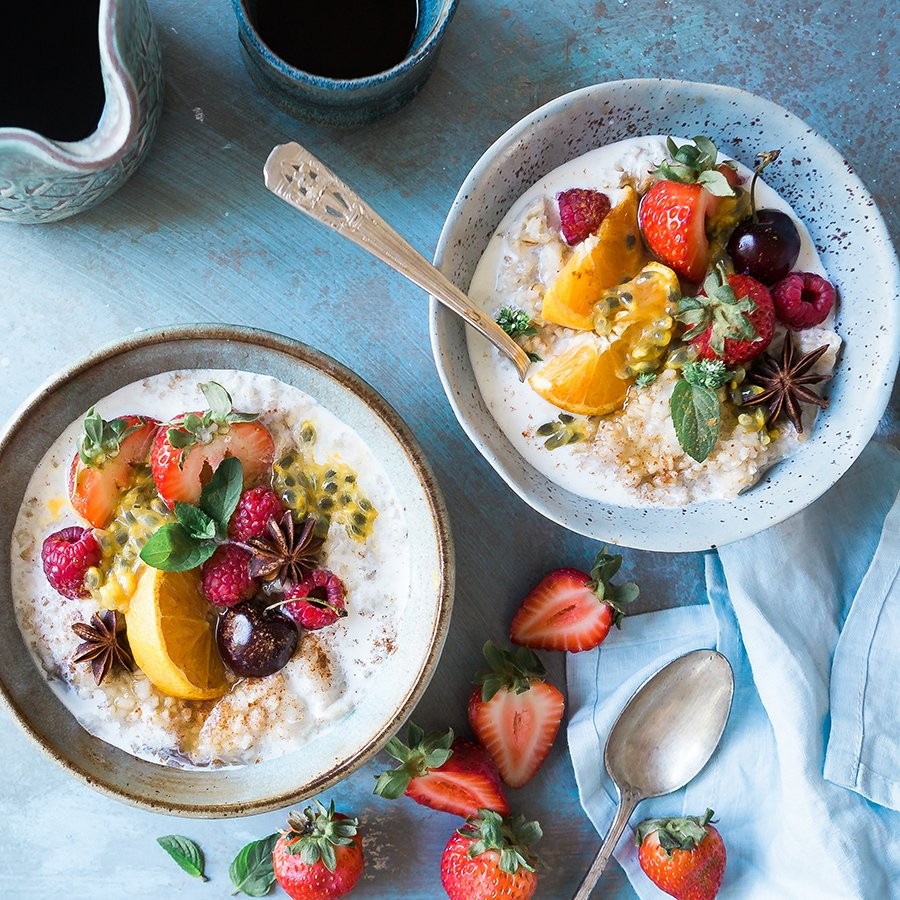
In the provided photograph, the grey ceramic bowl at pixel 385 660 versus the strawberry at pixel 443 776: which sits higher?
the grey ceramic bowl at pixel 385 660

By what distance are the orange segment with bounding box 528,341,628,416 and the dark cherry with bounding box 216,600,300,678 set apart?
1.53ft

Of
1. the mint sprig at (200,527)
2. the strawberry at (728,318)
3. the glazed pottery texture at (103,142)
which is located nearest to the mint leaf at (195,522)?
the mint sprig at (200,527)

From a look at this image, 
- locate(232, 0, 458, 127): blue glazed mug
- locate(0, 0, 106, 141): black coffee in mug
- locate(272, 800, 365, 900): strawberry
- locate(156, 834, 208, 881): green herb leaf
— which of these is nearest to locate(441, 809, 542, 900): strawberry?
locate(272, 800, 365, 900): strawberry

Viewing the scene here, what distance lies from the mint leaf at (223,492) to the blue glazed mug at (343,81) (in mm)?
485

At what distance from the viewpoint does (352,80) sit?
1269mm

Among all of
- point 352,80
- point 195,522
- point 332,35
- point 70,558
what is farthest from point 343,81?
point 70,558

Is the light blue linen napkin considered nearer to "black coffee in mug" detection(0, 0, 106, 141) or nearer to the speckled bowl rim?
the speckled bowl rim

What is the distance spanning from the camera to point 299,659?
1388 millimetres

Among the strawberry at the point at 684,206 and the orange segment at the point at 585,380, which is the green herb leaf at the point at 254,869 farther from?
the strawberry at the point at 684,206

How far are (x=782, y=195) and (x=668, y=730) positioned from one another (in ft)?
2.59

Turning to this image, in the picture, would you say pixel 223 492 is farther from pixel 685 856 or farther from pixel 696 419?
pixel 685 856

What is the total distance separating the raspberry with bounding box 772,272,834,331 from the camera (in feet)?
4.36

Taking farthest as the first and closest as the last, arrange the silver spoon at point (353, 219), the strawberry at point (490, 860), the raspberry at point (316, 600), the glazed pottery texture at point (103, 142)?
the strawberry at point (490, 860) < the raspberry at point (316, 600) < the silver spoon at point (353, 219) < the glazed pottery texture at point (103, 142)

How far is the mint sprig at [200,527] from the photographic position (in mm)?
1289
